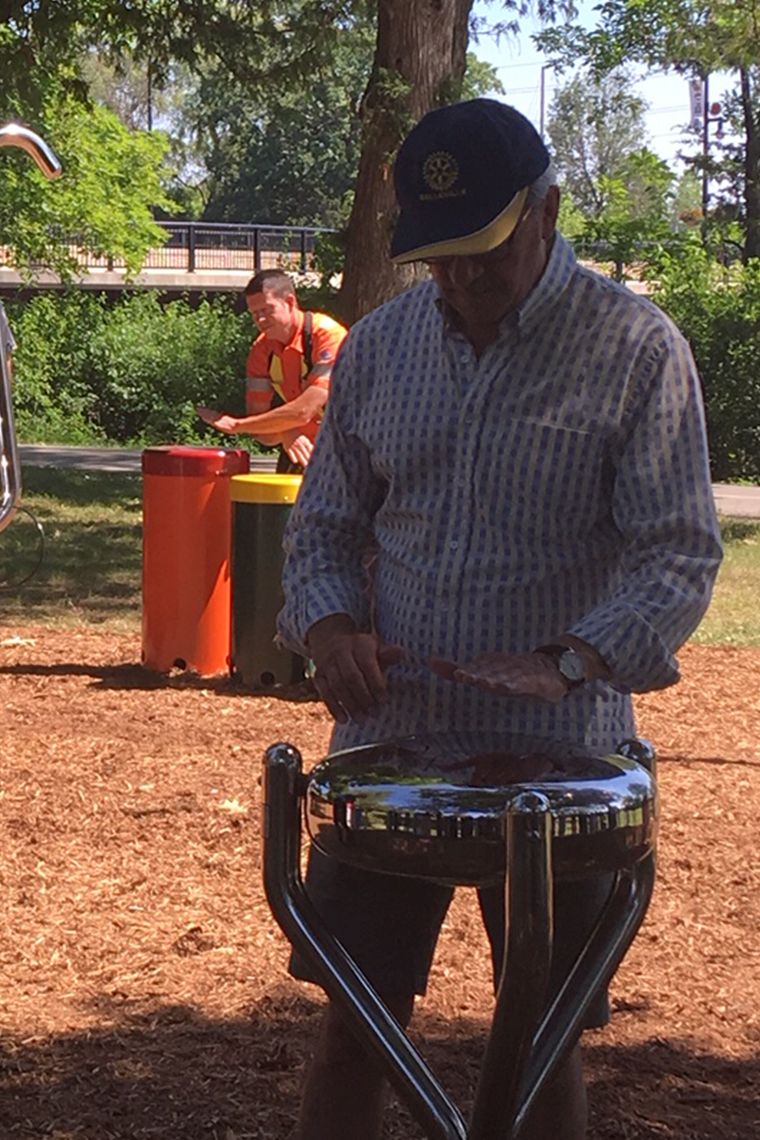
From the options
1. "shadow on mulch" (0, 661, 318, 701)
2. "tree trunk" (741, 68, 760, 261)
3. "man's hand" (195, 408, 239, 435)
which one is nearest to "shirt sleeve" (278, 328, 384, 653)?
"shadow on mulch" (0, 661, 318, 701)

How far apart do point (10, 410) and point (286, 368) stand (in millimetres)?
4719

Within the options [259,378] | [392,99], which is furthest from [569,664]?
[392,99]

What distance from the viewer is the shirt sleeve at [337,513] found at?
262cm

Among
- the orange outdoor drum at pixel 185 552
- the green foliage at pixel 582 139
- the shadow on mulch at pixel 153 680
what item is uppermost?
the green foliage at pixel 582 139

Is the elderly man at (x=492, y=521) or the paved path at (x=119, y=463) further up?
the elderly man at (x=492, y=521)

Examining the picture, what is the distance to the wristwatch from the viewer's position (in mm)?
2281

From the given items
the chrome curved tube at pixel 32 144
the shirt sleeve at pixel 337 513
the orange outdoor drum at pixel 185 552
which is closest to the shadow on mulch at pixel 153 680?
the orange outdoor drum at pixel 185 552

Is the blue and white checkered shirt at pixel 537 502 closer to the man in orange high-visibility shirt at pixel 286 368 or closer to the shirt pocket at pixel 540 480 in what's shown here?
the shirt pocket at pixel 540 480

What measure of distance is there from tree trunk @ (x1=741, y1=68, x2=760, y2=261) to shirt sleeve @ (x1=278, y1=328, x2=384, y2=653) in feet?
111

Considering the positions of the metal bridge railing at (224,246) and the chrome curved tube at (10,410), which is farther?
the metal bridge railing at (224,246)

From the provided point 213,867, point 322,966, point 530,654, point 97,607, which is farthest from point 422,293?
point 97,607

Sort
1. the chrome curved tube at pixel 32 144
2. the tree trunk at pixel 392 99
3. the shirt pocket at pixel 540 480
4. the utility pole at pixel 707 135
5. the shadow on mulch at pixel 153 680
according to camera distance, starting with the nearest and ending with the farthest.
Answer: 1. the shirt pocket at pixel 540 480
2. the chrome curved tube at pixel 32 144
3. the shadow on mulch at pixel 153 680
4. the tree trunk at pixel 392 99
5. the utility pole at pixel 707 135

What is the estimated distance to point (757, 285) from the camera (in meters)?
23.0

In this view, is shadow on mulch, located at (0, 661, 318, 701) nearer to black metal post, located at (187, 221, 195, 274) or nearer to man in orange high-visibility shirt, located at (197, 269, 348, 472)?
man in orange high-visibility shirt, located at (197, 269, 348, 472)
